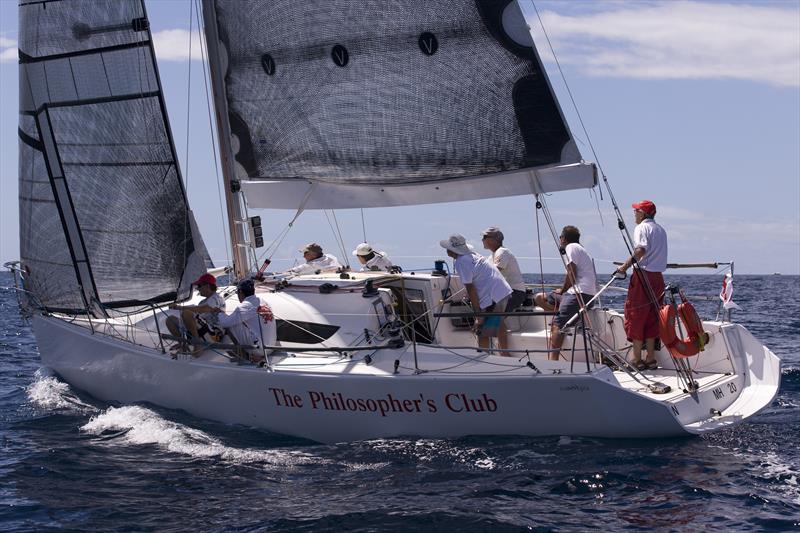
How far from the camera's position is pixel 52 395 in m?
11.1

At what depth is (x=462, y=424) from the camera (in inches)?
312

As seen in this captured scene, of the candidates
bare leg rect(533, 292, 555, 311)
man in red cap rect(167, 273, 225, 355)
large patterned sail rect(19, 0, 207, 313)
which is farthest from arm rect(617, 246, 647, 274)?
large patterned sail rect(19, 0, 207, 313)

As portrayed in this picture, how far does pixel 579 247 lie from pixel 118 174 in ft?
16.5

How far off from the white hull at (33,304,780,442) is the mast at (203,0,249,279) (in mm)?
1654

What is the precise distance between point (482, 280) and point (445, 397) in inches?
54.6

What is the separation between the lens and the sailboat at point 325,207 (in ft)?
26.4

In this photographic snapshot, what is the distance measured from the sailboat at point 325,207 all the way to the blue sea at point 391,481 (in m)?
0.26

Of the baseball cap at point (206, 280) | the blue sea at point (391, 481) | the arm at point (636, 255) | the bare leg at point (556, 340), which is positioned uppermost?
the baseball cap at point (206, 280)

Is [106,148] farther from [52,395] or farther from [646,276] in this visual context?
[646,276]

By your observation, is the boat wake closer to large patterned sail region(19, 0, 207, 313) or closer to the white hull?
large patterned sail region(19, 0, 207, 313)

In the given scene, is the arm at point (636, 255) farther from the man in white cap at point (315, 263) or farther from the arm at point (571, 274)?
the man in white cap at point (315, 263)

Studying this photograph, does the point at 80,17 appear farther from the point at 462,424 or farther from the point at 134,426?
the point at 462,424

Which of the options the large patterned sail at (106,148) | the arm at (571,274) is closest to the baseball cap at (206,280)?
the large patterned sail at (106,148)

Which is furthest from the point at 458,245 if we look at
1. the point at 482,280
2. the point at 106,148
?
the point at 106,148
